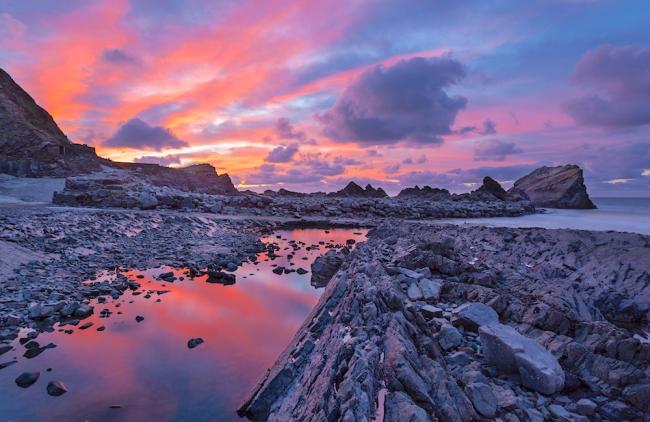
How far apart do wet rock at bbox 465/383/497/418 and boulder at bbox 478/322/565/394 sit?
0.86 meters

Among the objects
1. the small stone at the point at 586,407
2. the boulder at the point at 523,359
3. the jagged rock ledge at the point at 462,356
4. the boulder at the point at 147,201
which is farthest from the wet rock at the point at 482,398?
the boulder at the point at 147,201

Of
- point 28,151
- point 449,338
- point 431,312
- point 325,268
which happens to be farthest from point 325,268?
point 28,151

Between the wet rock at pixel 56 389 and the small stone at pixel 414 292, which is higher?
the small stone at pixel 414 292

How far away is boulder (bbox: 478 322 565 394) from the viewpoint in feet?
16.0

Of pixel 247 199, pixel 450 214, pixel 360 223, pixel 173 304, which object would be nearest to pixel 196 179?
pixel 247 199

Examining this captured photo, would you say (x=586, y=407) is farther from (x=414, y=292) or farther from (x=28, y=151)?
(x=28, y=151)

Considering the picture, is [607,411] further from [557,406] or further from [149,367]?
[149,367]

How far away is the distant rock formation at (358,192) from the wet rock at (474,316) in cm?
8207

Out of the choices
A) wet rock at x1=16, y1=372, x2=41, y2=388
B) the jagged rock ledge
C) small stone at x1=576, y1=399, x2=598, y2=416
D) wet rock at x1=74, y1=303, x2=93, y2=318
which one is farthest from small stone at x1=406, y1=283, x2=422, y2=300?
wet rock at x1=74, y1=303, x2=93, y2=318

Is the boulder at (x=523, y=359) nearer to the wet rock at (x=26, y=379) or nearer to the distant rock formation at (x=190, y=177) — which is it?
the wet rock at (x=26, y=379)

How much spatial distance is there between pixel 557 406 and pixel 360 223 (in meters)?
36.2

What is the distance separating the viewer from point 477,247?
54.7 ft

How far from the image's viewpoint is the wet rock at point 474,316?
6.76 m

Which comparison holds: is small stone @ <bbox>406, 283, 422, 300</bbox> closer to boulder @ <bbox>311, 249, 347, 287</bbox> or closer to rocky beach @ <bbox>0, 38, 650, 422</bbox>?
rocky beach @ <bbox>0, 38, 650, 422</bbox>
